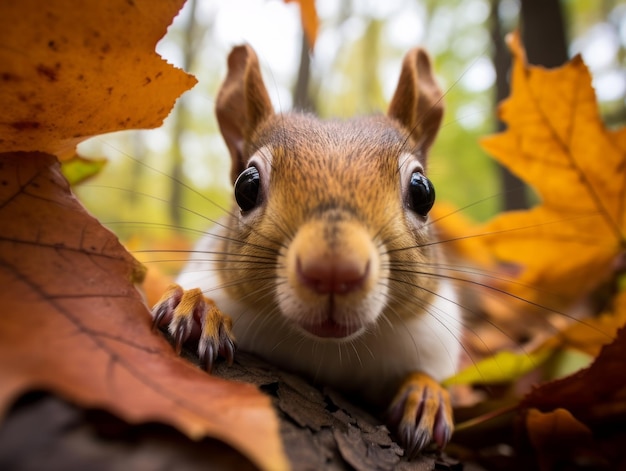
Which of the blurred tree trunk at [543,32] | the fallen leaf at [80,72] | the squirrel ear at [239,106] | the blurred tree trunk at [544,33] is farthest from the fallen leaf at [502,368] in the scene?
the blurred tree trunk at [544,33]

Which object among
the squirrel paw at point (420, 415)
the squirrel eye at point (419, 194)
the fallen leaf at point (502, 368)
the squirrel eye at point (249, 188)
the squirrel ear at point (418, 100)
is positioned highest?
the squirrel ear at point (418, 100)

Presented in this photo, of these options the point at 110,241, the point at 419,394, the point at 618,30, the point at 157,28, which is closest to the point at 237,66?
the point at 157,28

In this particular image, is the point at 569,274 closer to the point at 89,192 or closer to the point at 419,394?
the point at 419,394

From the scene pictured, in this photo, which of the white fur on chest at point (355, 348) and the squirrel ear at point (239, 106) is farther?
the squirrel ear at point (239, 106)

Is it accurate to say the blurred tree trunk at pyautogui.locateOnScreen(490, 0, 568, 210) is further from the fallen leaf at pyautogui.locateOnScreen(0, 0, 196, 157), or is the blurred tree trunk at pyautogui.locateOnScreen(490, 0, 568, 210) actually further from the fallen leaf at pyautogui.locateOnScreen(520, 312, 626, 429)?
the fallen leaf at pyautogui.locateOnScreen(0, 0, 196, 157)

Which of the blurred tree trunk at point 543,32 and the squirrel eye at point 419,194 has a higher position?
the blurred tree trunk at point 543,32

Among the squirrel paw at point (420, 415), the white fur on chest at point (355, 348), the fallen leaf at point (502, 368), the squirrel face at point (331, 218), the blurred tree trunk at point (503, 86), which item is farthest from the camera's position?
the blurred tree trunk at point (503, 86)

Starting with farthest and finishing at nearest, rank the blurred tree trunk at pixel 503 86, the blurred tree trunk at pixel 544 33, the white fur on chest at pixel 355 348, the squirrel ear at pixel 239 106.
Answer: the blurred tree trunk at pixel 503 86
the blurred tree trunk at pixel 544 33
the squirrel ear at pixel 239 106
the white fur on chest at pixel 355 348

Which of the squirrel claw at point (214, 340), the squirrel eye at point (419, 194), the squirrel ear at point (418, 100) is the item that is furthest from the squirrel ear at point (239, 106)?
the squirrel claw at point (214, 340)

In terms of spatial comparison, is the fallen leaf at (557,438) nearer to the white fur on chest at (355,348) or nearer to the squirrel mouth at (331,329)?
the white fur on chest at (355,348)
